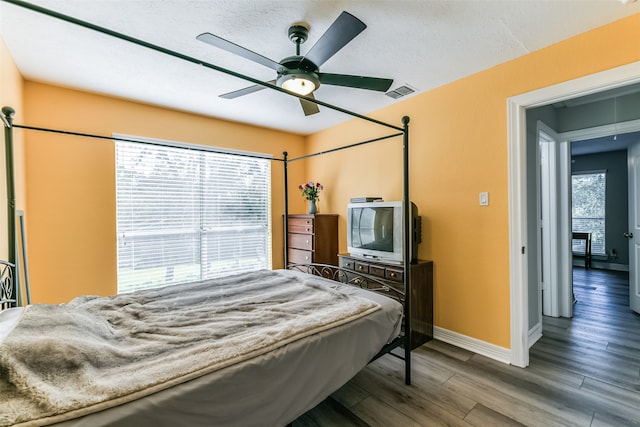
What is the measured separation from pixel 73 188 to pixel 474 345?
13.7 feet

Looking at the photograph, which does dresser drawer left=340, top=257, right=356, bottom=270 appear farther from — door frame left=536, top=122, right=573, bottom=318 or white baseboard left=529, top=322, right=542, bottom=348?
door frame left=536, top=122, right=573, bottom=318

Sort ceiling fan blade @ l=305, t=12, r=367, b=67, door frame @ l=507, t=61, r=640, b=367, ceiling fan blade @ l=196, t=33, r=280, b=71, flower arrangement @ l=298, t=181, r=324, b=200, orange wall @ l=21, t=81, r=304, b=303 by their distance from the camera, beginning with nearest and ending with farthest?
ceiling fan blade @ l=305, t=12, r=367, b=67
ceiling fan blade @ l=196, t=33, r=280, b=71
door frame @ l=507, t=61, r=640, b=367
orange wall @ l=21, t=81, r=304, b=303
flower arrangement @ l=298, t=181, r=324, b=200

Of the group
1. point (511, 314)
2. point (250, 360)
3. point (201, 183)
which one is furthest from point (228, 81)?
point (511, 314)

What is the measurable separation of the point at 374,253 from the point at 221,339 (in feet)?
6.61

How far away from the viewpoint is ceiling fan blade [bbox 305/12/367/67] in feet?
4.93

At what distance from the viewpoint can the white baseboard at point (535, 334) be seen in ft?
9.02

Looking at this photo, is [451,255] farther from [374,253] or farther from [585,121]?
[585,121]

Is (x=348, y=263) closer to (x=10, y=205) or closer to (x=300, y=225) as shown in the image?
(x=300, y=225)

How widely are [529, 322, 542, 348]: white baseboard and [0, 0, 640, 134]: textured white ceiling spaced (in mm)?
2536

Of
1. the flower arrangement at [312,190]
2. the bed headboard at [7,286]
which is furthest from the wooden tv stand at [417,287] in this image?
the bed headboard at [7,286]

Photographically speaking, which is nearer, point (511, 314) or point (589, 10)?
point (589, 10)

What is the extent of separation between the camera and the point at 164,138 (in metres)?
3.38

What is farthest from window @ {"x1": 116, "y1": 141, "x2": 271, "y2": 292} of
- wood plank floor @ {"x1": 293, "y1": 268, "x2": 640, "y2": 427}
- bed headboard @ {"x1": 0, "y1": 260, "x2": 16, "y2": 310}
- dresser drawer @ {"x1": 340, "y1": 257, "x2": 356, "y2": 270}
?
wood plank floor @ {"x1": 293, "y1": 268, "x2": 640, "y2": 427}

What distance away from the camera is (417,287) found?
2.77 meters
